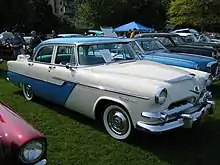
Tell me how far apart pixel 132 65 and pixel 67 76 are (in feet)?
3.72

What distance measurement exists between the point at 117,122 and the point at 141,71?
0.90 metres

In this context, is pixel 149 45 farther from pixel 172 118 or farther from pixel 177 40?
pixel 172 118

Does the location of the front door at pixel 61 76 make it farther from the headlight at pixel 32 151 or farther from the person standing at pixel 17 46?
the person standing at pixel 17 46

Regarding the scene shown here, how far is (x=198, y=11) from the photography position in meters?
30.3

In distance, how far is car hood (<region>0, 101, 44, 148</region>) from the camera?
2.39 m

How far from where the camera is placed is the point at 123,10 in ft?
146

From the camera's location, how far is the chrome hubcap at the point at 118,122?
14.9 ft

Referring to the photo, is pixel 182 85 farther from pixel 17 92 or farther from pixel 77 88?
pixel 17 92

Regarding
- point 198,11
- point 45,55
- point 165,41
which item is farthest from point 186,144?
point 198,11

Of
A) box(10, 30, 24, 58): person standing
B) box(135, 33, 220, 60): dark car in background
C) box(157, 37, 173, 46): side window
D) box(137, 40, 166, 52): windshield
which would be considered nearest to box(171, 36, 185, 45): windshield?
box(135, 33, 220, 60): dark car in background

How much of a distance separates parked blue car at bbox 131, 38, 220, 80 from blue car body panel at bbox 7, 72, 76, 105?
2.80 m

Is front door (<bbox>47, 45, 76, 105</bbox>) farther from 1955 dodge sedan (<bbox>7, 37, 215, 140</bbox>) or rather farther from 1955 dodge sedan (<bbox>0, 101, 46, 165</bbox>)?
1955 dodge sedan (<bbox>0, 101, 46, 165</bbox>)

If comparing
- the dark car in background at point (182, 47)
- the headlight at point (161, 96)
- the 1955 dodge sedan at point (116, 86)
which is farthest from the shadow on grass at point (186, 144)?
the dark car in background at point (182, 47)

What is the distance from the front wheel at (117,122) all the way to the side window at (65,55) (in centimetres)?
121
